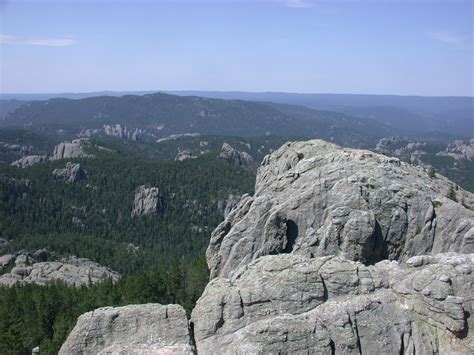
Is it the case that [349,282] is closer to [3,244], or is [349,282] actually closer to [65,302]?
[65,302]

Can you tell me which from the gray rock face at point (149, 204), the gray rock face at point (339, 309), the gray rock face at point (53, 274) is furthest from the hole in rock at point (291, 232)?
the gray rock face at point (149, 204)

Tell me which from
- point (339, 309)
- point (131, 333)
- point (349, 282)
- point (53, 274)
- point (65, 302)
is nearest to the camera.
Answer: point (131, 333)

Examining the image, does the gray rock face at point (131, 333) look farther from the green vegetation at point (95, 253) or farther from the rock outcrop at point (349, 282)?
the green vegetation at point (95, 253)

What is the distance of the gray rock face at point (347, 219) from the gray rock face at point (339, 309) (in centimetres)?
879

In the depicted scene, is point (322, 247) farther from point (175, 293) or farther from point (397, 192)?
point (175, 293)

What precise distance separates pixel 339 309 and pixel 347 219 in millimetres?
14735

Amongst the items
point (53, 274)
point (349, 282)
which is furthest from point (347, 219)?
point (53, 274)

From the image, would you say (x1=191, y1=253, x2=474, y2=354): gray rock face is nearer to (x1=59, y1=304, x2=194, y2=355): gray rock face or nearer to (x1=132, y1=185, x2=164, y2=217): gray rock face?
(x1=59, y1=304, x2=194, y2=355): gray rock face

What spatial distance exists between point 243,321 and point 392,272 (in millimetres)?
12530

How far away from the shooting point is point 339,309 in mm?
33188

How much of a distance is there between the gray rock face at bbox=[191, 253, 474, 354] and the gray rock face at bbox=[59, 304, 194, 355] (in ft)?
5.45

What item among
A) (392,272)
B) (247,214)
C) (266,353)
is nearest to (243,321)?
(266,353)

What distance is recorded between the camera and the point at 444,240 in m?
45.6

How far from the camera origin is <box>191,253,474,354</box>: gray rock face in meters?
31.3
